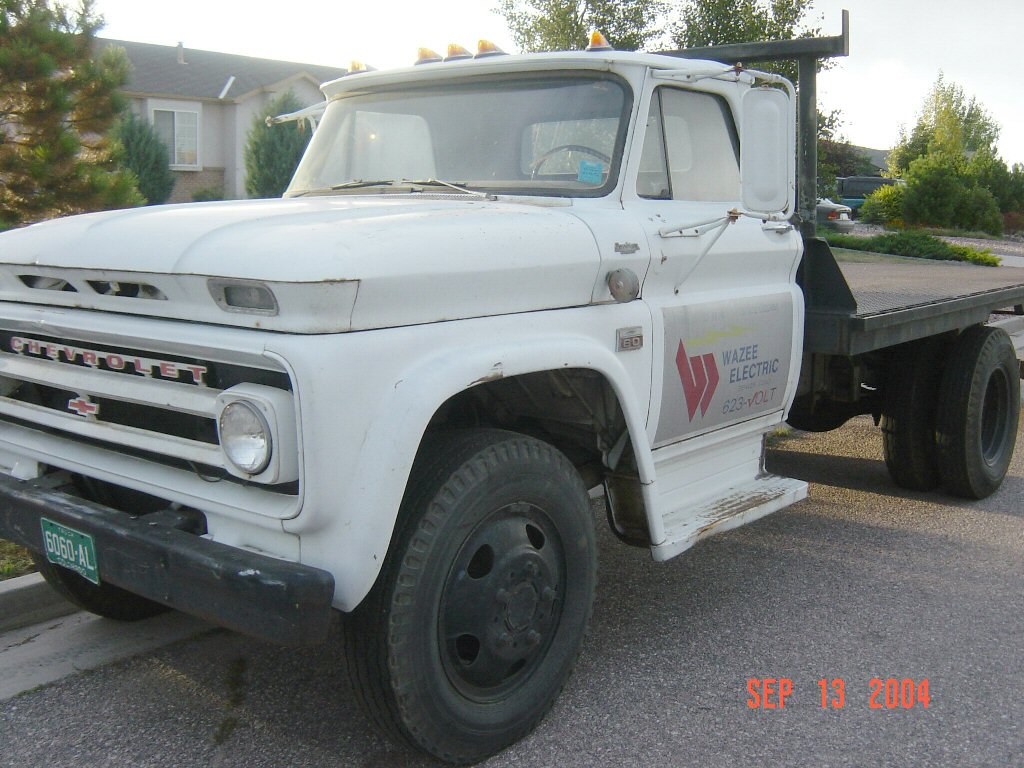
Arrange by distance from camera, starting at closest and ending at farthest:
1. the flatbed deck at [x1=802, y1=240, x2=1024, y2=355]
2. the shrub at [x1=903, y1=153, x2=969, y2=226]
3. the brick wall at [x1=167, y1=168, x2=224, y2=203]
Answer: the flatbed deck at [x1=802, y1=240, x2=1024, y2=355]
the brick wall at [x1=167, y1=168, x2=224, y2=203]
the shrub at [x1=903, y1=153, x2=969, y2=226]

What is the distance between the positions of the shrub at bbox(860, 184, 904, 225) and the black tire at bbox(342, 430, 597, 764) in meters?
28.3

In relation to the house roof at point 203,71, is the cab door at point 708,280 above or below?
below

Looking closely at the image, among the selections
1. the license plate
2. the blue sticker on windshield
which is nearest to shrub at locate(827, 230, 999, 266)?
the blue sticker on windshield

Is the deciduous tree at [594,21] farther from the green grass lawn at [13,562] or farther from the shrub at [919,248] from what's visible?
the green grass lawn at [13,562]

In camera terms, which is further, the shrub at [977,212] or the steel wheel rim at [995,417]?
the shrub at [977,212]

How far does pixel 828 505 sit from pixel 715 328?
7.33 feet

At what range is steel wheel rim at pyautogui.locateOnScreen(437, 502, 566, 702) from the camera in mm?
2855

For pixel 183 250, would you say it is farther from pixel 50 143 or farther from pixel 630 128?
pixel 50 143

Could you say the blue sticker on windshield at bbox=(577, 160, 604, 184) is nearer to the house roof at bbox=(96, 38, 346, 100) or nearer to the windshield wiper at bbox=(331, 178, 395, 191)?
the windshield wiper at bbox=(331, 178, 395, 191)

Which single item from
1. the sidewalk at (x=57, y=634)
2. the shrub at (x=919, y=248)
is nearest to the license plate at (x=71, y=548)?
the sidewalk at (x=57, y=634)

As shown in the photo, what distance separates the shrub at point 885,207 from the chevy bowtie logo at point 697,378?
27.4 m

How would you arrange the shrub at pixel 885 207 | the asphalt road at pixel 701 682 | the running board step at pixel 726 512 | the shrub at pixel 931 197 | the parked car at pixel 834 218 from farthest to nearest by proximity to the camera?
the shrub at pixel 885 207 → the shrub at pixel 931 197 → the parked car at pixel 834 218 → the running board step at pixel 726 512 → the asphalt road at pixel 701 682

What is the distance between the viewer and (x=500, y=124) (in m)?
3.79

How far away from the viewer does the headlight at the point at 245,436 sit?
247 cm
